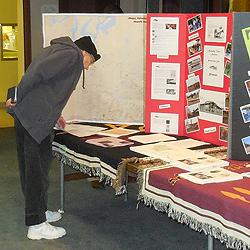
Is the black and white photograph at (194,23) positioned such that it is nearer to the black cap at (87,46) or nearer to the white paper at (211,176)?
the black cap at (87,46)

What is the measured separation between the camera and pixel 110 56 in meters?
3.39

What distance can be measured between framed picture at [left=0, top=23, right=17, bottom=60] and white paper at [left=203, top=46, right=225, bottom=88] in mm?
4329

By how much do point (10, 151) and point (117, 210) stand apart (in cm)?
200

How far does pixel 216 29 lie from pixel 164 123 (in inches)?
25.0

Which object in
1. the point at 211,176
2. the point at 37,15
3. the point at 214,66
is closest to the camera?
the point at 211,176

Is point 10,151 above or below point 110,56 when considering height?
below

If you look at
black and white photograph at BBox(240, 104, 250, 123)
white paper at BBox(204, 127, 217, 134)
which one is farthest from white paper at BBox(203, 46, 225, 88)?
black and white photograph at BBox(240, 104, 250, 123)

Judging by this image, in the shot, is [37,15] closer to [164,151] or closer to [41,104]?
[41,104]

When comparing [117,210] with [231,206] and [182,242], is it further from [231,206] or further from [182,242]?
[231,206]

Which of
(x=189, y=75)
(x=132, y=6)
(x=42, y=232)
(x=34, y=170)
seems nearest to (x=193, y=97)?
(x=189, y=75)

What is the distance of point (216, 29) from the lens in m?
2.77

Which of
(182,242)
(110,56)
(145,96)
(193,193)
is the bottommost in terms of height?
(182,242)

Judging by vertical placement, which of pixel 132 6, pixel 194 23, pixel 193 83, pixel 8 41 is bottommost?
pixel 193 83

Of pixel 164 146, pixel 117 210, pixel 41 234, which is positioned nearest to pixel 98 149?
pixel 164 146
